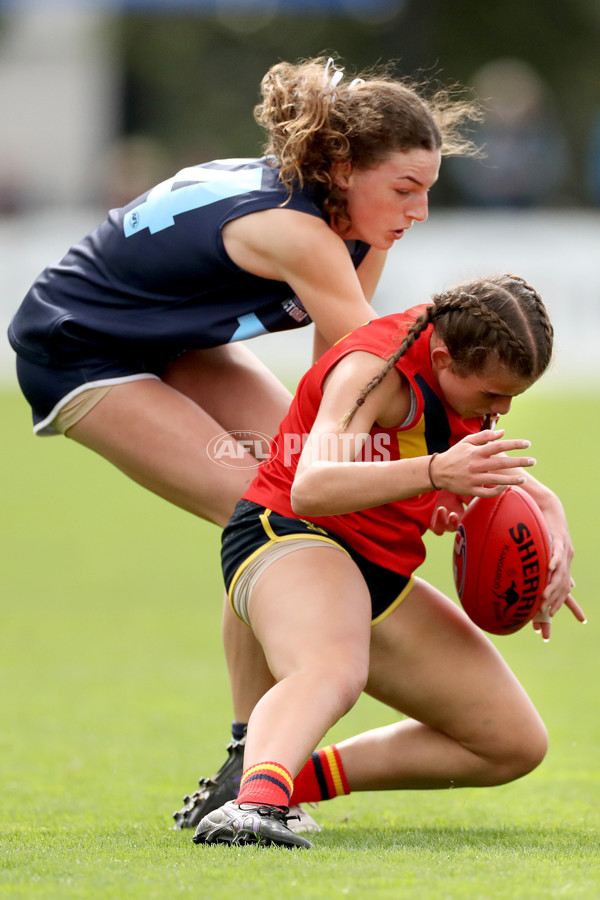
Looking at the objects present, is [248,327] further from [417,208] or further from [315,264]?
[417,208]

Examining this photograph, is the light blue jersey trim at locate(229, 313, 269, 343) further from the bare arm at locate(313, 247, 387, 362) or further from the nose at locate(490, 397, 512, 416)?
the nose at locate(490, 397, 512, 416)

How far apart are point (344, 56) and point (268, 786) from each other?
2738 cm

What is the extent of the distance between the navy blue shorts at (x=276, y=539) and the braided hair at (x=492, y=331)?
0.41m

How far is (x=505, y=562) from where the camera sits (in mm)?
3805

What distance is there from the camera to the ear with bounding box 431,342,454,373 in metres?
3.52

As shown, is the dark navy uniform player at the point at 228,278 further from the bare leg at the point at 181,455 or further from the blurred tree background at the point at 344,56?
the blurred tree background at the point at 344,56

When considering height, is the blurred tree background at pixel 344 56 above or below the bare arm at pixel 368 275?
above

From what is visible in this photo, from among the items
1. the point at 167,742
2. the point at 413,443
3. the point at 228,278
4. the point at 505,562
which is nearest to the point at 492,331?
the point at 413,443

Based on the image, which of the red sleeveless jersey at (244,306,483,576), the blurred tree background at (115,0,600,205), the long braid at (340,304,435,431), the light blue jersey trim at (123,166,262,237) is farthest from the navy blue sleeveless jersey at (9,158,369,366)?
the blurred tree background at (115,0,600,205)

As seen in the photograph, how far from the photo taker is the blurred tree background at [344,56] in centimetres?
2875

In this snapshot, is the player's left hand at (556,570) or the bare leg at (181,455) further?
the bare leg at (181,455)

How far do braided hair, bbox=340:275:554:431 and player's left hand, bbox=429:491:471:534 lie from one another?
628mm

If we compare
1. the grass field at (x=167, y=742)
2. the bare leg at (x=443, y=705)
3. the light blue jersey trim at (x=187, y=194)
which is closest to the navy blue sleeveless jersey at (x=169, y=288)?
the light blue jersey trim at (x=187, y=194)

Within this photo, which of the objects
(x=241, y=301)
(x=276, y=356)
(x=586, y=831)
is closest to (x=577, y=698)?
(x=586, y=831)
